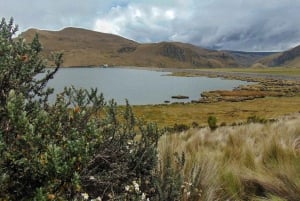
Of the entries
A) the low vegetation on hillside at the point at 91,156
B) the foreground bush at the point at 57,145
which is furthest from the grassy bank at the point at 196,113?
the foreground bush at the point at 57,145

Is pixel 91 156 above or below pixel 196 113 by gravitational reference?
above

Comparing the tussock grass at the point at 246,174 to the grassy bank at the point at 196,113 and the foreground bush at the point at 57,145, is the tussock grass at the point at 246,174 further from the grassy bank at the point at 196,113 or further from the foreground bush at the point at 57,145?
the grassy bank at the point at 196,113

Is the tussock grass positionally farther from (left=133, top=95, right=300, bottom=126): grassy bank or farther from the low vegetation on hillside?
(left=133, top=95, right=300, bottom=126): grassy bank

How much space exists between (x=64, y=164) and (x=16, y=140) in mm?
399

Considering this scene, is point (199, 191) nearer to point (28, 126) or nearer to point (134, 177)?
point (134, 177)

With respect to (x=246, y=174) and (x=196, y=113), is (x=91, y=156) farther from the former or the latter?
(x=196, y=113)

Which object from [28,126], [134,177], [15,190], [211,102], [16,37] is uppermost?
[16,37]

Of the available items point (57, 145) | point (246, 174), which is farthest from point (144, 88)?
point (57, 145)

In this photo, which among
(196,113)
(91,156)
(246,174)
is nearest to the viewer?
(91,156)

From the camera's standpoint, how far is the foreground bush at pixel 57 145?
2154 millimetres

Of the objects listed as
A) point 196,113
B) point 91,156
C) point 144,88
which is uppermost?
point 91,156

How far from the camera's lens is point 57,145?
250cm

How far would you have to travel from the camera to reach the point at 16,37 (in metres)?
3.47

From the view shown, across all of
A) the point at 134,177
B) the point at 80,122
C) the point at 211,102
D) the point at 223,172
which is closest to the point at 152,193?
the point at 134,177
